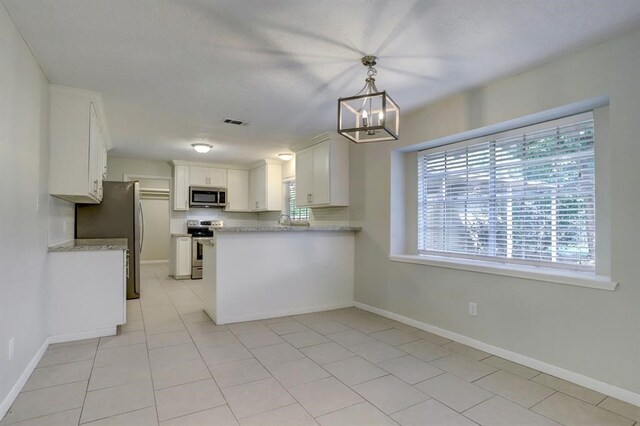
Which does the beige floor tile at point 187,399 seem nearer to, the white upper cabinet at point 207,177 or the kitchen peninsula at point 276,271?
the kitchen peninsula at point 276,271

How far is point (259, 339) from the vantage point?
3.31 meters

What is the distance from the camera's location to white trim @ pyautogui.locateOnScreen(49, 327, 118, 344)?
10.4 feet

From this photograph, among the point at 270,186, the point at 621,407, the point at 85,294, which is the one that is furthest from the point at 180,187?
the point at 621,407

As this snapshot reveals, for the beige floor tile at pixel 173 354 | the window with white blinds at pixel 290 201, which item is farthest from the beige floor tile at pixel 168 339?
the window with white blinds at pixel 290 201

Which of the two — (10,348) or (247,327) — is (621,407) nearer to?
(247,327)

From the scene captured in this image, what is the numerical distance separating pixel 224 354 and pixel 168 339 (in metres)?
0.72

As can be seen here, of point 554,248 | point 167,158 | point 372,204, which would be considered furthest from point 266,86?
point 167,158

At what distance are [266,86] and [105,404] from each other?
263cm

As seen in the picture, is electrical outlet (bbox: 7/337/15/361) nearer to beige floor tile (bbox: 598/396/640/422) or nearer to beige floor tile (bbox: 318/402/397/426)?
beige floor tile (bbox: 318/402/397/426)

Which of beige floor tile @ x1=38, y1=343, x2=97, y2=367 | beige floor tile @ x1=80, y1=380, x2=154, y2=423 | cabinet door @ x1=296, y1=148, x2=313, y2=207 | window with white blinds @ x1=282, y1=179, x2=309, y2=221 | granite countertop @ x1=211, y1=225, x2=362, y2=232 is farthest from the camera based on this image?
window with white blinds @ x1=282, y1=179, x2=309, y2=221

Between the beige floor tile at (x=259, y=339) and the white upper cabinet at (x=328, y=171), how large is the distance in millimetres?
1918

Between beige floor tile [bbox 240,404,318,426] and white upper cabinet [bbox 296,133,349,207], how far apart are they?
2948 millimetres

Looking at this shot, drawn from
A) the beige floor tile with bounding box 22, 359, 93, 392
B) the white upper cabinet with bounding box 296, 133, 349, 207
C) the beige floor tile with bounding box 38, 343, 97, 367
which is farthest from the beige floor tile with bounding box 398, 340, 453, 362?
the beige floor tile with bounding box 38, 343, 97, 367

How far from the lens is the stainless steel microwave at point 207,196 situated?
22.3ft
